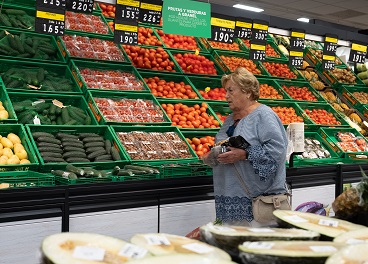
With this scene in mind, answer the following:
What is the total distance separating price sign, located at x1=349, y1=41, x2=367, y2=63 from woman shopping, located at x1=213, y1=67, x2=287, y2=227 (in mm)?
5006

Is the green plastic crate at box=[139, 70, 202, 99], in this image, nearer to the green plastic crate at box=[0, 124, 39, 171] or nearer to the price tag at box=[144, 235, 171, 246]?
the green plastic crate at box=[0, 124, 39, 171]

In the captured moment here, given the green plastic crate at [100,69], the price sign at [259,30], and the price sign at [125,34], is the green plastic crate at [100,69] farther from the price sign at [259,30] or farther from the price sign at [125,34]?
the price sign at [259,30]

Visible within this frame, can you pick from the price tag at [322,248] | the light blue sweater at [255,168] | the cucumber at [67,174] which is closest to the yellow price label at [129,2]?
the cucumber at [67,174]

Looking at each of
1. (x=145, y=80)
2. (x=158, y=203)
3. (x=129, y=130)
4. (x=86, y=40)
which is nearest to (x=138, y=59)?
(x=145, y=80)

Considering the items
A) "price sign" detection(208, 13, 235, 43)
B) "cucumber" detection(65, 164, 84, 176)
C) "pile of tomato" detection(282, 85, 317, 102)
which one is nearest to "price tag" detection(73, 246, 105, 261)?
"cucumber" detection(65, 164, 84, 176)

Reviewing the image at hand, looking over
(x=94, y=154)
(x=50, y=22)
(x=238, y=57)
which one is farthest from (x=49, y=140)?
(x=238, y=57)

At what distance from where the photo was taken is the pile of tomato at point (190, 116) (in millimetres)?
5453

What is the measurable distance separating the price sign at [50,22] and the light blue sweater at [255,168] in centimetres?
244

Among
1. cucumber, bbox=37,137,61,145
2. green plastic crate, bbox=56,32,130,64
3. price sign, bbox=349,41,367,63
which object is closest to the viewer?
Result: cucumber, bbox=37,137,61,145

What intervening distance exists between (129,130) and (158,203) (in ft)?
3.77

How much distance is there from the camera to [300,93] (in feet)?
23.7

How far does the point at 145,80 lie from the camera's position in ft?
19.3

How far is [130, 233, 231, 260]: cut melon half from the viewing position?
4.24 feet

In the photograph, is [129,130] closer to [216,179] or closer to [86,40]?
[86,40]
